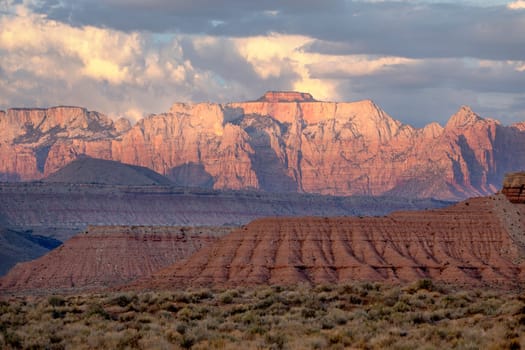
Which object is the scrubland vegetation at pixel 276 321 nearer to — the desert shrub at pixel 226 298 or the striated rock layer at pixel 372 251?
the desert shrub at pixel 226 298

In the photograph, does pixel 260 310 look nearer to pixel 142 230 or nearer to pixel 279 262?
pixel 279 262

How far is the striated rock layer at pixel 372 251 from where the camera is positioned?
111312 millimetres

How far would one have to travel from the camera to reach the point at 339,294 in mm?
66188

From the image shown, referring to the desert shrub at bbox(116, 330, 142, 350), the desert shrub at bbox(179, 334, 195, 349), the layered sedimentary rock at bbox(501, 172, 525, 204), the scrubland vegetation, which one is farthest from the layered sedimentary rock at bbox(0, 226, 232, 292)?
the desert shrub at bbox(179, 334, 195, 349)

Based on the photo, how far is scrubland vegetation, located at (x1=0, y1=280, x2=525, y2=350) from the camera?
4562cm

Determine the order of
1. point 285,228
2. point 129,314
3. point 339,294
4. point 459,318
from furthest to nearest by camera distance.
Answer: point 285,228
point 339,294
point 129,314
point 459,318

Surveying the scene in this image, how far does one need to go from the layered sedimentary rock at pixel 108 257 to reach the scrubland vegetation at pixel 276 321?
87881 mm

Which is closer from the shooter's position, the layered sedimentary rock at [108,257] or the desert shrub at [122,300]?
the desert shrub at [122,300]

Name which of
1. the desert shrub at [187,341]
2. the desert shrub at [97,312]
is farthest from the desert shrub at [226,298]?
the desert shrub at [187,341]

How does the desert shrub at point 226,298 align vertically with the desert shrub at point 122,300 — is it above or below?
below

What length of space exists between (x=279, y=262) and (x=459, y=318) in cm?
6496

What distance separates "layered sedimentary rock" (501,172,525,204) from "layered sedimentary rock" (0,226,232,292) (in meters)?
51.1

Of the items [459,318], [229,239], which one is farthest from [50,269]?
[459,318]

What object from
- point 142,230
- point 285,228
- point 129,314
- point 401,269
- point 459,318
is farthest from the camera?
point 142,230
